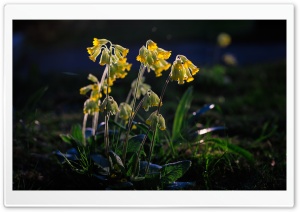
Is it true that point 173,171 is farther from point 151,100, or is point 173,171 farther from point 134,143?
point 151,100

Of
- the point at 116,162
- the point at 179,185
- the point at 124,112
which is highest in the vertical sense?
the point at 124,112

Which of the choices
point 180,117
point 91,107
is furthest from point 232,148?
point 91,107

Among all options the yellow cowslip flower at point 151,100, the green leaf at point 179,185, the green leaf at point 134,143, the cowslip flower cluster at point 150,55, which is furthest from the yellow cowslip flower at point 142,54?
the green leaf at point 179,185

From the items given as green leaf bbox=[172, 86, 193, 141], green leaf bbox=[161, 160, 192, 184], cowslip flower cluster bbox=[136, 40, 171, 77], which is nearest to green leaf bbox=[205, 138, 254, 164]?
green leaf bbox=[172, 86, 193, 141]
